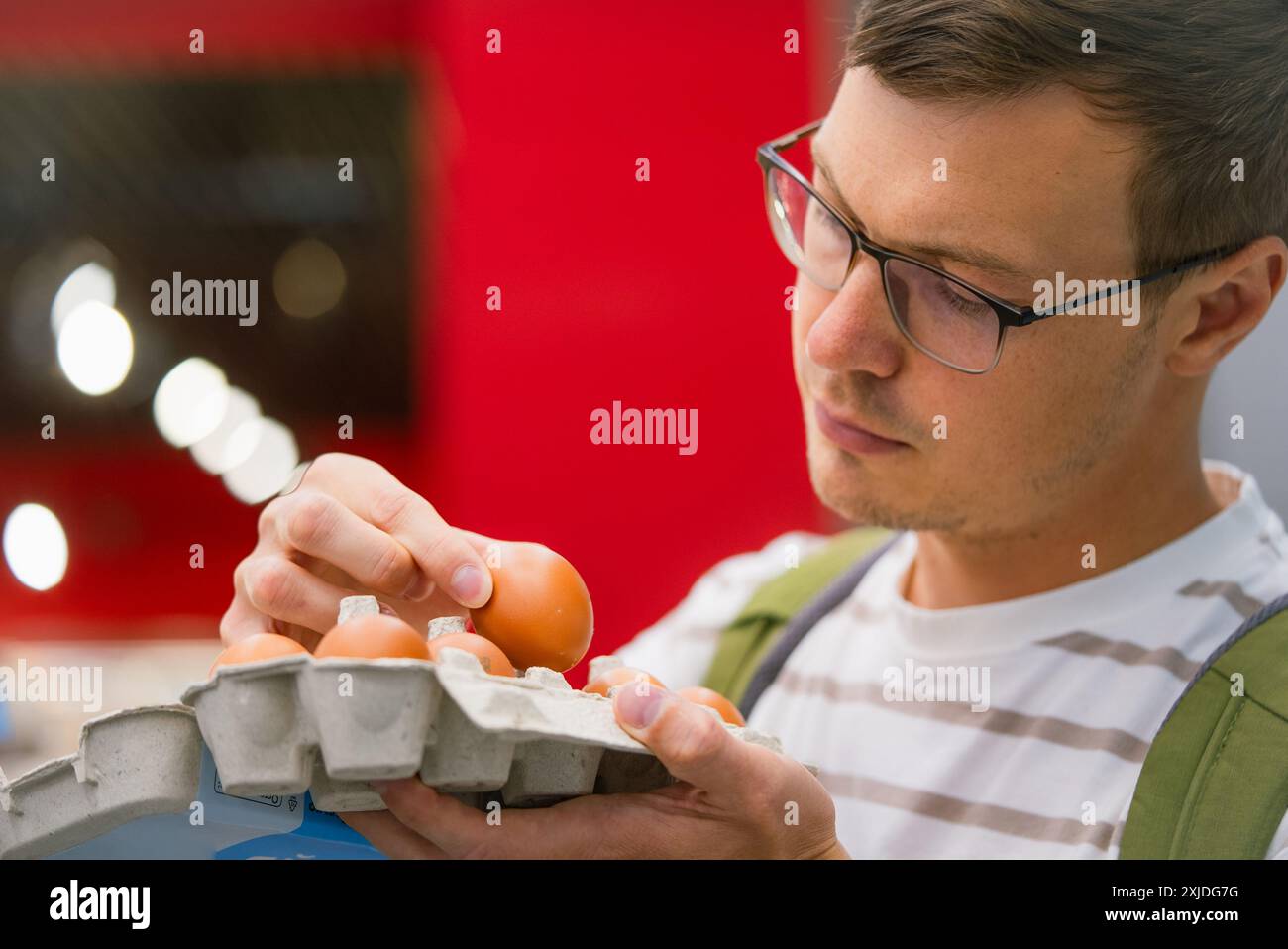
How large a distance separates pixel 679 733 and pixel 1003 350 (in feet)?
1.27

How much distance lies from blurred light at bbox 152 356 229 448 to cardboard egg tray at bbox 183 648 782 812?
809mm

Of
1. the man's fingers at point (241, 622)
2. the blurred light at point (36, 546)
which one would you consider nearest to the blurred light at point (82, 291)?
the blurred light at point (36, 546)

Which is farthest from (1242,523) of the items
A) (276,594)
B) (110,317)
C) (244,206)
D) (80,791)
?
(244,206)

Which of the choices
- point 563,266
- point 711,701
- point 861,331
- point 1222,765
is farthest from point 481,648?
point 563,266

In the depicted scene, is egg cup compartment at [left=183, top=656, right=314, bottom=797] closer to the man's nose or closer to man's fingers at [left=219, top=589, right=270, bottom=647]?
man's fingers at [left=219, top=589, right=270, bottom=647]

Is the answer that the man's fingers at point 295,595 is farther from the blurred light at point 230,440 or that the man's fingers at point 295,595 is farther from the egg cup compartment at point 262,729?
the blurred light at point 230,440

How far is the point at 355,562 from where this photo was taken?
27.2 inches

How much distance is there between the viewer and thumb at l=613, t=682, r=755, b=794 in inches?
23.3

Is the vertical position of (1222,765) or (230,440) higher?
(230,440)

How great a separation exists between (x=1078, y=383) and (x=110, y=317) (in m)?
1.00

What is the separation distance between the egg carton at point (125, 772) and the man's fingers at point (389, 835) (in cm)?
9

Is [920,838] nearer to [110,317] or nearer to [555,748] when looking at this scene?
[555,748]

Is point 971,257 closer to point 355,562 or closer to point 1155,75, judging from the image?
point 1155,75

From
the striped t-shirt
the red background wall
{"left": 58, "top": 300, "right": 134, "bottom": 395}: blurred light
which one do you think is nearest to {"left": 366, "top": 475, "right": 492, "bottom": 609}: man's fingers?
the striped t-shirt
